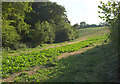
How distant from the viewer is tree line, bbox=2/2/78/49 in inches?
931

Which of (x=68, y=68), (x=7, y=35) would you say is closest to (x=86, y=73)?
(x=68, y=68)

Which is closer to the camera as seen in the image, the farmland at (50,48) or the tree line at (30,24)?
the farmland at (50,48)

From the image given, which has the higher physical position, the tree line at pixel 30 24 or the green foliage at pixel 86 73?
the tree line at pixel 30 24

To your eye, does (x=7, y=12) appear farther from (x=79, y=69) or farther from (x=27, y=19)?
(x=79, y=69)

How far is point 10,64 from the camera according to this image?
11.4 meters

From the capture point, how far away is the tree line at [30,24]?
23.6 metres

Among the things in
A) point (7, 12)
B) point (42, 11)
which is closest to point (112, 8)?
point (7, 12)

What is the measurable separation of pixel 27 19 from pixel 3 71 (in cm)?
2789

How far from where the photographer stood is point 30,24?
38.1 meters

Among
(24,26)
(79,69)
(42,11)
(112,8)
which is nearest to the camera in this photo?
(79,69)

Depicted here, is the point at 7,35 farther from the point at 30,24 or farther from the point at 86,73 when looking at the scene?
the point at 86,73

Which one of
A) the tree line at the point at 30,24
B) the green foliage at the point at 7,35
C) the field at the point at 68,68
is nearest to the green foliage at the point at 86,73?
the field at the point at 68,68

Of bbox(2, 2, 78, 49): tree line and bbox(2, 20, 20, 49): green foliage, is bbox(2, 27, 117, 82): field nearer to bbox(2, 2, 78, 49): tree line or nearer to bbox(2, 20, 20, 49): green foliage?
bbox(2, 20, 20, 49): green foliage

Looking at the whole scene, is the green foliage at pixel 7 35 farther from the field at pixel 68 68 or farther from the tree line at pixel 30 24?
the field at pixel 68 68
